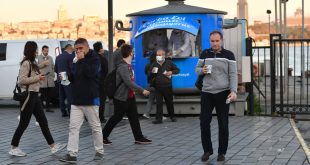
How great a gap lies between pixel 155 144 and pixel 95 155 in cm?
171

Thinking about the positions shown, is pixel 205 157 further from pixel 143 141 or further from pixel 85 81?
pixel 143 141

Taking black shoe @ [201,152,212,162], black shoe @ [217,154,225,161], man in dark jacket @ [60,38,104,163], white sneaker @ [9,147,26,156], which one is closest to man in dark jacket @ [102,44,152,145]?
man in dark jacket @ [60,38,104,163]

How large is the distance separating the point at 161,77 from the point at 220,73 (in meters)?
5.13

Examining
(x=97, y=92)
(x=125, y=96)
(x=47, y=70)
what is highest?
(x=47, y=70)

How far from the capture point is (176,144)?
1095 cm

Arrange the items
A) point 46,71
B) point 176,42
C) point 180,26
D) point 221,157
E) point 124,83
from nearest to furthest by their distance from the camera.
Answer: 1. point 221,157
2. point 124,83
3. point 180,26
4. point 176,42
5. point 46,71

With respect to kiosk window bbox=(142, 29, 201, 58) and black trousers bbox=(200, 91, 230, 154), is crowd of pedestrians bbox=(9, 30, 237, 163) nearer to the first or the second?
black trousers bbox=(200, 91, 230, 154)

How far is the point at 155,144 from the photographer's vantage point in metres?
11.0

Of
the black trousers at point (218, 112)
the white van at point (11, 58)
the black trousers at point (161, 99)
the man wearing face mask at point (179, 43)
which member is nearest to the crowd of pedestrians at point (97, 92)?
the black trousers at point (218, 112)

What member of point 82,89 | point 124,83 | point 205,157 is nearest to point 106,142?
point 124,83

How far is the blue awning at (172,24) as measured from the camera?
48.2 feet

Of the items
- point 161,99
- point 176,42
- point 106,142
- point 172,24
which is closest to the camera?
point 106,142

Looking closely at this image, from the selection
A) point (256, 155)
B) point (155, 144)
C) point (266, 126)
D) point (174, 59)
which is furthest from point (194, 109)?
point (256, 155)

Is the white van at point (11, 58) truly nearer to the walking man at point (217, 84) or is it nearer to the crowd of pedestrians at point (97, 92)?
the crowd of pedestrians at point (97, 92)
